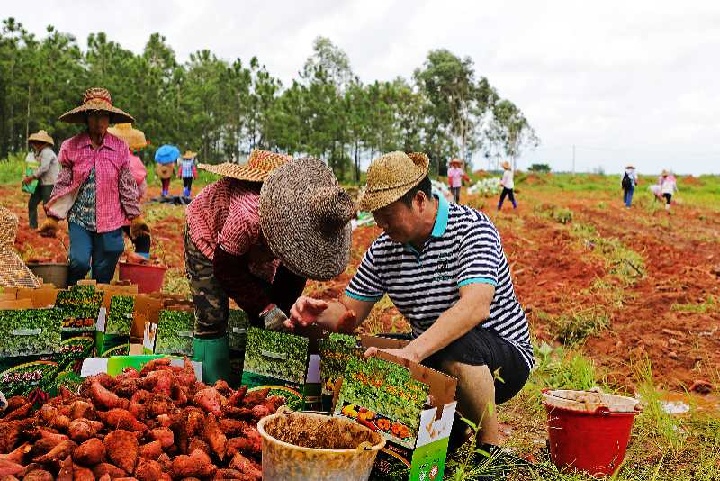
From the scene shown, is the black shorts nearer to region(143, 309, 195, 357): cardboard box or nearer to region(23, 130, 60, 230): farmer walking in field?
region(143, 309, 195, 357): cardboard box

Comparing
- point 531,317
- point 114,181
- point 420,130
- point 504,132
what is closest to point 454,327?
point 114,181

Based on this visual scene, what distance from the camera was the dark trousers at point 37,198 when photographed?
988 centimetres

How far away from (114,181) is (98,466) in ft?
9.87

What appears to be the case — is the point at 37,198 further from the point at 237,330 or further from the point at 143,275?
the point at 237,330

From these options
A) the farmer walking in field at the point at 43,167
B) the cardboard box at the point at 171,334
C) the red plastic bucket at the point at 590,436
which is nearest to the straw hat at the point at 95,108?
the cardboard box at the point at 171,334

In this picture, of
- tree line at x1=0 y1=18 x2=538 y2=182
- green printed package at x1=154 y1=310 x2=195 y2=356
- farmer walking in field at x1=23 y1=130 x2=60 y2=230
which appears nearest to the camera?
green printed package at x1=154 y1=310 x2=195 y2=356

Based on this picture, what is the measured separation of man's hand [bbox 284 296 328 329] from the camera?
3158 mm

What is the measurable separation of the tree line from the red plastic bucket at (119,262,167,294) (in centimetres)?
2311

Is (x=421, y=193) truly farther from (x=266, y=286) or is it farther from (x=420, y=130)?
(x=420, y=130)

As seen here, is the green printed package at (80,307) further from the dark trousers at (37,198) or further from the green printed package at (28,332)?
the dark trousers at (37,198)

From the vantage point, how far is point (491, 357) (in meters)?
3.08

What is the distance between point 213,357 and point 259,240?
0.70 meters

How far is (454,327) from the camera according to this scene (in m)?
2.88

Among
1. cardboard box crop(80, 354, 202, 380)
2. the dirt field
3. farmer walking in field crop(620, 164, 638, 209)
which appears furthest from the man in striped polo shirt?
farmer walking in field crop(620, 164, 638, 209)
